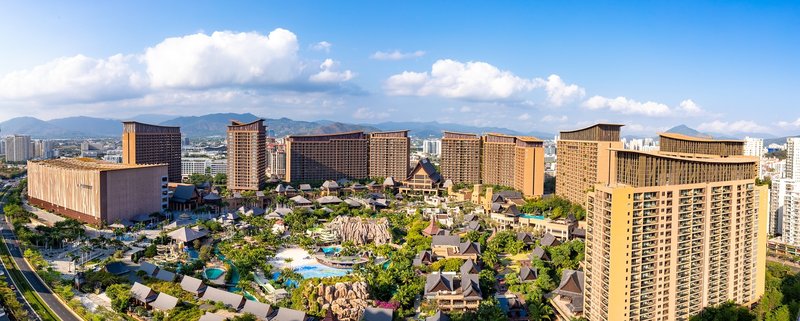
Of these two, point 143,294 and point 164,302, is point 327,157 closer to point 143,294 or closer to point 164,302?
point 143,294

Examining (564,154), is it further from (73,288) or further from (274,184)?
(73,288)

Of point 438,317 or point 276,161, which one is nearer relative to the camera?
point 438,317

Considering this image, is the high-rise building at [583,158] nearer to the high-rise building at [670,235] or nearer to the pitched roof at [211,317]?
the high-rise building at [670,235]

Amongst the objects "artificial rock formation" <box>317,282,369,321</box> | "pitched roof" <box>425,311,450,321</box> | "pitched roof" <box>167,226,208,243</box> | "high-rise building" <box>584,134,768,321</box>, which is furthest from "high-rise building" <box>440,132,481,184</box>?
"pitched roof" <box>425,311,450,321</box>

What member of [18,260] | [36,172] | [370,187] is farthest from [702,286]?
[36,172]

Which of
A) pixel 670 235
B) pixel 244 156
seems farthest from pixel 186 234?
pixel 670 235

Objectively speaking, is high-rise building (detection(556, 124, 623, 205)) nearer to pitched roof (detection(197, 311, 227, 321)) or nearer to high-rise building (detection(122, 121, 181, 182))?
pitched roof (detection(197, 311, 227, 321))

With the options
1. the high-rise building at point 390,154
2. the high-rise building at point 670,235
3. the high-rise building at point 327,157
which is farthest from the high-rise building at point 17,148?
the high-rise building at point 670,235
